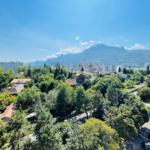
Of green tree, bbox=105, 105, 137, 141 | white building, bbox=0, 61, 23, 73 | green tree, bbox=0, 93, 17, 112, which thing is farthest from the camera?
white building, bbox=0, 61, 23, 73

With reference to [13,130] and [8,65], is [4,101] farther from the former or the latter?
[8,65]

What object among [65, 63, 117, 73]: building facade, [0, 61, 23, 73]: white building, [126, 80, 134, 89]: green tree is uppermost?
[0, 61, 23, 73]: white building

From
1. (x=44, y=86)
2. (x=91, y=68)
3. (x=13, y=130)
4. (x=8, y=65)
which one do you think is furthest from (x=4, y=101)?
(x=8, y=65)

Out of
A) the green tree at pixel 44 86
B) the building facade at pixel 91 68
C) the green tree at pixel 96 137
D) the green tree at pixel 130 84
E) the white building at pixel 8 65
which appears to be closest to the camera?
the green tree at pixel 96 137

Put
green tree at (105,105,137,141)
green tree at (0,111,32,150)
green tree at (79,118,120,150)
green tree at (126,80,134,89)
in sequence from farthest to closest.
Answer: green tree at (126,80,134,89) → green tree at (105,105,137,141) → green tree at (0,111,32,150) → green tree at (79,118,120,150)

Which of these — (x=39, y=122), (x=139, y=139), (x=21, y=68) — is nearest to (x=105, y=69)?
(x=21, y=68)

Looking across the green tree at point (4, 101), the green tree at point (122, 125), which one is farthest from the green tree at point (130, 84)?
the green tree at point (4, 101)

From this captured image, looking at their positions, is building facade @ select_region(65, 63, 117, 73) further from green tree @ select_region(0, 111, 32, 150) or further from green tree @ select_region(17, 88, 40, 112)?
green tree @ select_region(0, 111, 32, 150)

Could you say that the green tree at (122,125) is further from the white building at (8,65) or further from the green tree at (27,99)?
the white building at (8,65)

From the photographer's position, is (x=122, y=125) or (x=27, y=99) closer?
(x=122, y=125)

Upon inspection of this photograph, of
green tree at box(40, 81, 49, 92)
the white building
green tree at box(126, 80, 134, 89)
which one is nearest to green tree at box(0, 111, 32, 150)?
green tree at box(40, 81, 49, 92)

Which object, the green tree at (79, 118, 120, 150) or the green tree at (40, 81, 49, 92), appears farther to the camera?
the green tree at (40, 81, 49, 92)

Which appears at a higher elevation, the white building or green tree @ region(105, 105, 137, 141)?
the white building
